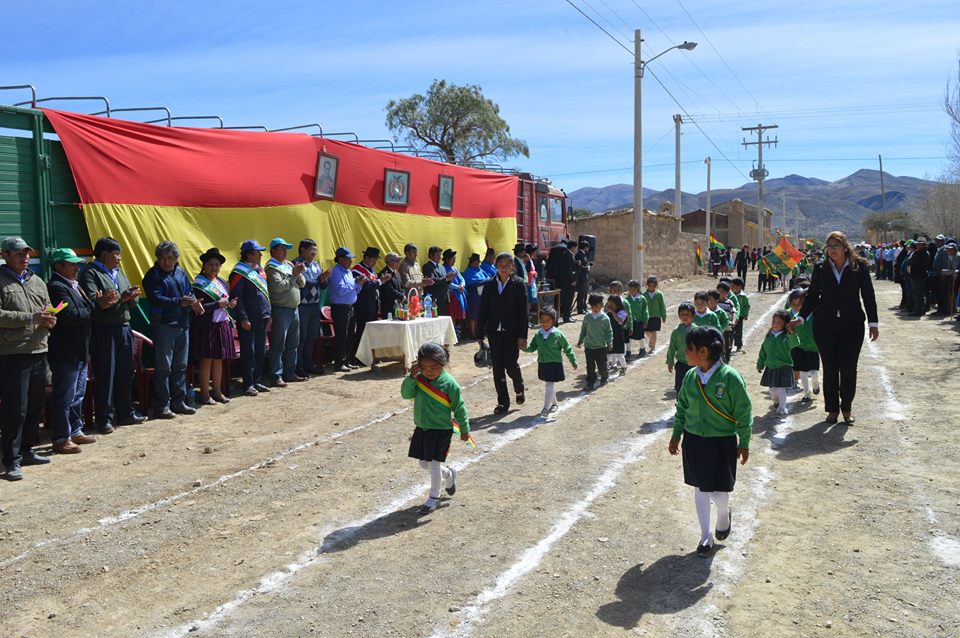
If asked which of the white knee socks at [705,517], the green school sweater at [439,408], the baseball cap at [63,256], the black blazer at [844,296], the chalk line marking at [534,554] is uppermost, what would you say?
the baseball cap at [63,256]

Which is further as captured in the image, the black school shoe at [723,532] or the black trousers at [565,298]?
the black trousers at [565,298]

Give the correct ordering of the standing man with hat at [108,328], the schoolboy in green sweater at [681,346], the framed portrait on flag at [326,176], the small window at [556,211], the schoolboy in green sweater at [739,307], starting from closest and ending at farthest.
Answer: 1. the standing man with hat at [108,328]
2. the schoolboy in green sweater at [681,346]
3. the framed portrait on flag at [326,176]
4. the schoolboy in green sweater at [739,307]
5. the small window at [556,211]

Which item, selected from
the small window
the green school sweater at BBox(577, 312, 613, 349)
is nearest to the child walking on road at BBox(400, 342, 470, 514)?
the green school sweater at BBox(577, 312, 613, 349)

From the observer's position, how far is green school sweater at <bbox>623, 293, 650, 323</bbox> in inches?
537

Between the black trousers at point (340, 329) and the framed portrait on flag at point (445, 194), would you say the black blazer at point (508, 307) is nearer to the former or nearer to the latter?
the black trousers at point (340, 329)

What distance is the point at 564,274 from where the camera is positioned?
19391mm

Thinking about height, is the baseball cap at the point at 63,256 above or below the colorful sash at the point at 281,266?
above

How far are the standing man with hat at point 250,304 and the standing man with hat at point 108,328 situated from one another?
175 centimetres

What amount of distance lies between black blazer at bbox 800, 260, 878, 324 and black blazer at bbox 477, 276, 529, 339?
3271 millimetres

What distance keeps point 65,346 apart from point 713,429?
6067mm

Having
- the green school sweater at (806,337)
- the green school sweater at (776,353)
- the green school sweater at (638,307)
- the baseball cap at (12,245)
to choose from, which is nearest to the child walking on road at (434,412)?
the baseball cap at (12,245)

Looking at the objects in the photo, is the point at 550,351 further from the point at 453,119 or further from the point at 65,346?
the point at 453,119

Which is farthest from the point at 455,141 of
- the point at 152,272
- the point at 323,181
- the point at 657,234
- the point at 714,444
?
the point at 714,444

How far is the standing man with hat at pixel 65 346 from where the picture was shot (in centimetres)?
770
